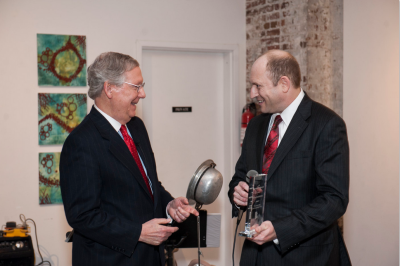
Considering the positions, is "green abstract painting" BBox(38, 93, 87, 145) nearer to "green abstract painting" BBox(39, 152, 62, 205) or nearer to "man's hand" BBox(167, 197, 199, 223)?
"green abstract painting" BBox(39, 152, 62, 205)

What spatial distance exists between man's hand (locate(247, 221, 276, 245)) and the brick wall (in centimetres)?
214

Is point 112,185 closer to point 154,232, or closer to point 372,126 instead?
point 154,232

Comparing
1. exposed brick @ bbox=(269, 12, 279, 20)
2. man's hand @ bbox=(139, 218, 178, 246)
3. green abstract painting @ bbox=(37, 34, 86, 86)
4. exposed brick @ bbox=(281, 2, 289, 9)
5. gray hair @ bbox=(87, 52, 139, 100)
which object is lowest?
man's hand @ bbox=(139, 218, 178, 246)

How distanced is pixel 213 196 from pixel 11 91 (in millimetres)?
2512

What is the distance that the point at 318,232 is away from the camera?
2.01m

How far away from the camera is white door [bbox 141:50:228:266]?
13.8ft

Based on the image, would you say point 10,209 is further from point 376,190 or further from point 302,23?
point 376,190

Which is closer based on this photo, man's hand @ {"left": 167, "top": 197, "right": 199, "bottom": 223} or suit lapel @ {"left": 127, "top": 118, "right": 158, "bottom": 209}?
man's hand @ {"left": 167, "top": 197, "right": 199, "bottom": 223}

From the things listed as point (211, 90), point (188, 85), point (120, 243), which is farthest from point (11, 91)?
point (120, 243)

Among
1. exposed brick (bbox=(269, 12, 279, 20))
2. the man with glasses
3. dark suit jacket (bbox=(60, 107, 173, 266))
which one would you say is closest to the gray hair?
the man with glasses

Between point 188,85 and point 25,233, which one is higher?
point 188,85

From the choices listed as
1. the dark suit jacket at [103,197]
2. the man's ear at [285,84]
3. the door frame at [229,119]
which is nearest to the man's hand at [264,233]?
the dark suit jacket at [103,197]

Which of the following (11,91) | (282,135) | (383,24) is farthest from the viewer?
(383,24)

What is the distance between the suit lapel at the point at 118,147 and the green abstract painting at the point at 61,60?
1.90 m
